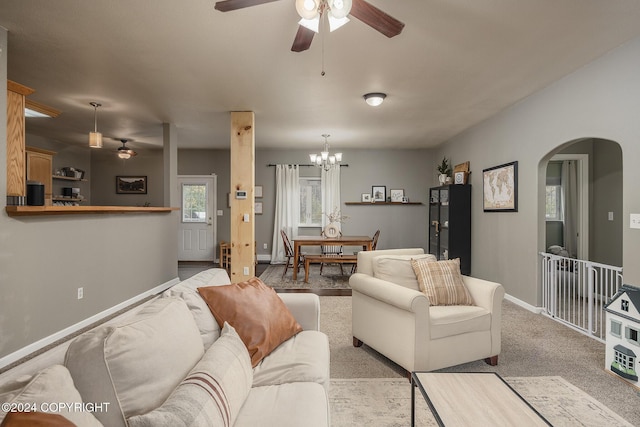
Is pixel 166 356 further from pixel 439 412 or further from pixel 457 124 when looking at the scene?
pixel 457 124

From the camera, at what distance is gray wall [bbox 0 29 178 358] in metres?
2.69

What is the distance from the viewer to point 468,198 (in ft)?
18.4

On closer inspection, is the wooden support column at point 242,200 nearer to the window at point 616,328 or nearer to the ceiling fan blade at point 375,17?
the ceiling fan blade at point 375,17

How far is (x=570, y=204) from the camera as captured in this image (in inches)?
230

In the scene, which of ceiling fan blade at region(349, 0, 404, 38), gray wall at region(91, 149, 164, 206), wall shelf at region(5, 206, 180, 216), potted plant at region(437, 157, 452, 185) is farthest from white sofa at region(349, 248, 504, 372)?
gray wall at region(91, 149, 164, 206)

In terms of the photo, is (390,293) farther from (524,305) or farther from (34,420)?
(524,305)

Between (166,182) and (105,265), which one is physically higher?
(166,182)

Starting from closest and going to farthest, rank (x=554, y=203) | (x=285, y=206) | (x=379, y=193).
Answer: (x=554, y=203) < (x=285, y=206) < (x=379, y=193)

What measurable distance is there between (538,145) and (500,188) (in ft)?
2.94

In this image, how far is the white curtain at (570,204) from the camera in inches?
222

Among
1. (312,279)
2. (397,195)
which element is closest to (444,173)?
(397,195)

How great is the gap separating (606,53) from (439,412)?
3400 millimetres

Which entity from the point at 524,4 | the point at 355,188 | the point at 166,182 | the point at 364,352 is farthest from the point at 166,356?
the point at 355,188

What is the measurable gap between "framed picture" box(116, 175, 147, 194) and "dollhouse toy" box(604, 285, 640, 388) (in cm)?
833
